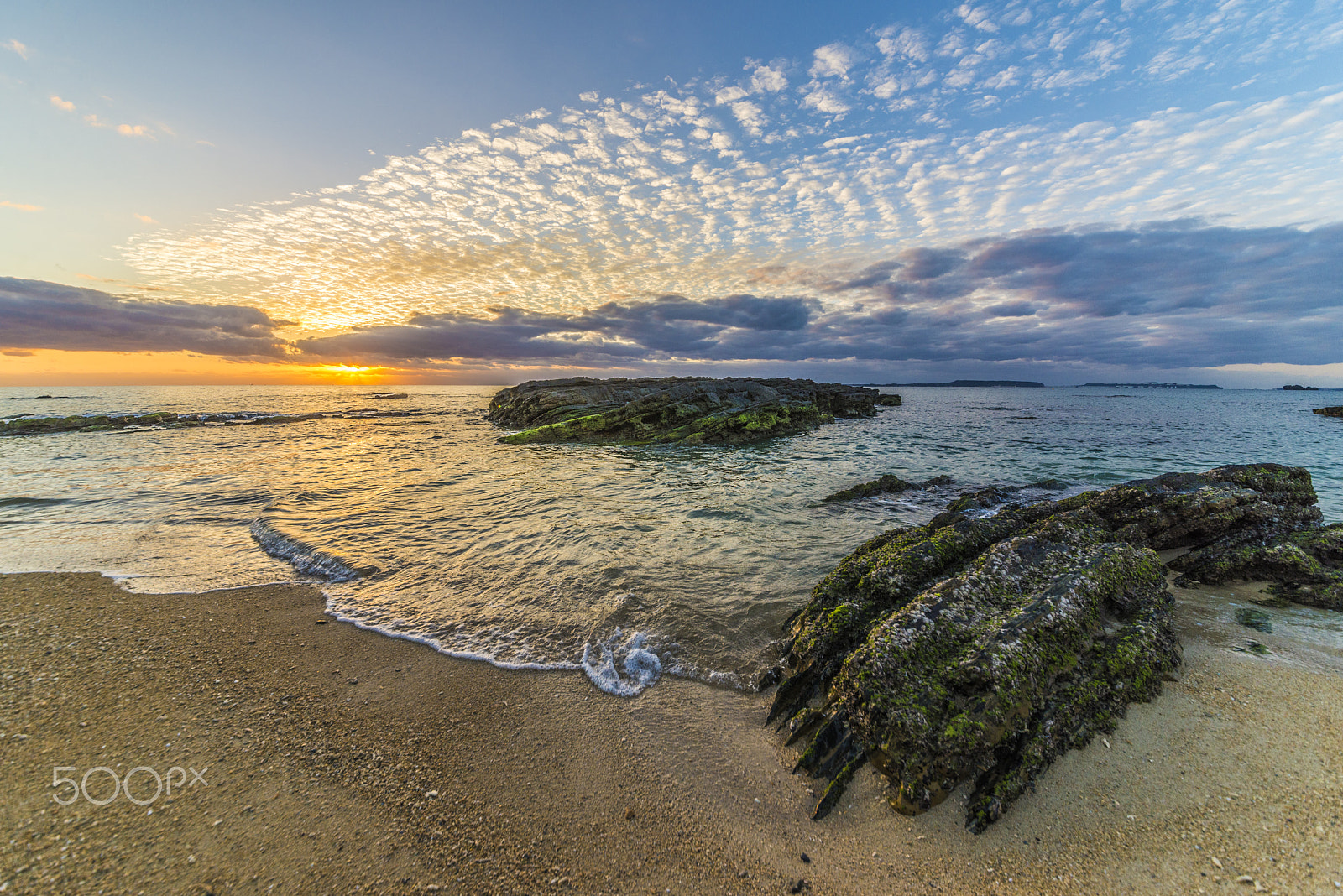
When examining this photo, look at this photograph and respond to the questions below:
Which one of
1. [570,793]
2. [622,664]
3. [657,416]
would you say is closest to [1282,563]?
[622,664]

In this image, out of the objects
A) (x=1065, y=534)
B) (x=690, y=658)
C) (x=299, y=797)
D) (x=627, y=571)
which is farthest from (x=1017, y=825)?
(x=627, y=571)

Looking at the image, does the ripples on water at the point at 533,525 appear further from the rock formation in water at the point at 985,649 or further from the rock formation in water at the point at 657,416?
the rock formation in water at the point at 657,416

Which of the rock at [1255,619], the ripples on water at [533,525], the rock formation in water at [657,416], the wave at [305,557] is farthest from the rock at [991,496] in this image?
the rock formation in water at [657,416]

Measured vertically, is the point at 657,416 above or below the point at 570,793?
above

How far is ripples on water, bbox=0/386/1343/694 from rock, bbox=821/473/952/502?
1.93ft

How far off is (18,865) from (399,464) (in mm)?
20164

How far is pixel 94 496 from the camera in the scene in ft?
48.1

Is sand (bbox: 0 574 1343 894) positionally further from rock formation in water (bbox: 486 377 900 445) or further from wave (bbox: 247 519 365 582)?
rock formation in water (bbox: 486 377 900 445)

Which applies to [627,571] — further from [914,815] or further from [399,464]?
[399,464]

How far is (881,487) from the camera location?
1545 centimetres

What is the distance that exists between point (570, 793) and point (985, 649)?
4.22 m

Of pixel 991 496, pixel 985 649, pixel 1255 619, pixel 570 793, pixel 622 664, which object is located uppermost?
pixel 985 649

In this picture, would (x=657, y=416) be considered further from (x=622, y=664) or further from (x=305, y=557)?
(x=622, y=664)

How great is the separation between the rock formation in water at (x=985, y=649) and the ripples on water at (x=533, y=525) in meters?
1.51
